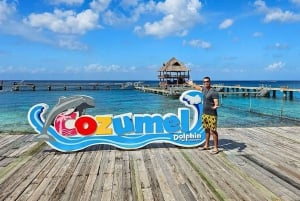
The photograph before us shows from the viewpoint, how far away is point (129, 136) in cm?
719

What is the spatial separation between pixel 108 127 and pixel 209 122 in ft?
7.65

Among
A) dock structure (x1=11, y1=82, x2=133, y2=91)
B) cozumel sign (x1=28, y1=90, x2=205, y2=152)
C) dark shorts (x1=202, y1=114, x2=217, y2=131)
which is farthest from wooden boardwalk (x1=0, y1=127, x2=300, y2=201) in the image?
dock structure (x1=11, y1=82, x2=133, y2=91)

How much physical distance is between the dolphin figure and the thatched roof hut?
40.6 meters

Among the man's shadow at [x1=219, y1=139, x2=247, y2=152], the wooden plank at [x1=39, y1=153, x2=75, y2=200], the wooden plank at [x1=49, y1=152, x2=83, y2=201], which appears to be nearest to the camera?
the wooden plank at [x1=49, y1=152, x2=83, y2=201]

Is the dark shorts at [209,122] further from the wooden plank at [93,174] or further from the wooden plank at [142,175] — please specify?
the wooden plank at [93,174]

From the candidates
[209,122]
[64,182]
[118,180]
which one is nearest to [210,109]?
[209,122]

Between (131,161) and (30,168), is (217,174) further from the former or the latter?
(30,168)

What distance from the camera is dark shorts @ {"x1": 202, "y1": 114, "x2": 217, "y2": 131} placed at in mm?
6723

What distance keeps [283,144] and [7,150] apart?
687cm

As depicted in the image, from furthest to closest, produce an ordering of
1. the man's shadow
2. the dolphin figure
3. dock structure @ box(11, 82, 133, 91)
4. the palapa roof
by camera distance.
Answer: dock structure @ box(11, 82, 133, 91) → the palapa roof → the man's shadow → the dolphin figure

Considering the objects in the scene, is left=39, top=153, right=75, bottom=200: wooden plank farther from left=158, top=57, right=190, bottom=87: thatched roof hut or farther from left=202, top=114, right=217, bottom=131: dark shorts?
left=158, top=57, right=190, bottom=87: thatched roof hut

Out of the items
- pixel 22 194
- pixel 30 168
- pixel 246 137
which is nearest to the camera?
pixel 22 194

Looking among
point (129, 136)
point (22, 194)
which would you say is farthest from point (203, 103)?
point (22, 194)

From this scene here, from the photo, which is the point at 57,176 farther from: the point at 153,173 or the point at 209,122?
the point at 209,122
